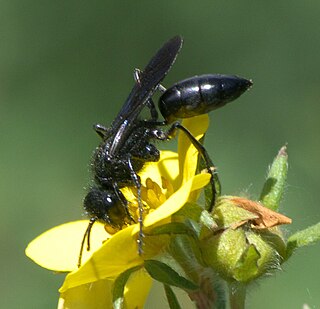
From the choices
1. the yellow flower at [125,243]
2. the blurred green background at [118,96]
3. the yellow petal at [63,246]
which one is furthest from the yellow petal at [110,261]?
the blurred green background at [118,96]

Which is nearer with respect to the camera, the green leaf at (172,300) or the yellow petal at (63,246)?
the green leaf at (172,300)

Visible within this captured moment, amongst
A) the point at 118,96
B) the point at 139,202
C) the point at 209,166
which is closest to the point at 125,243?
the point at 139,202

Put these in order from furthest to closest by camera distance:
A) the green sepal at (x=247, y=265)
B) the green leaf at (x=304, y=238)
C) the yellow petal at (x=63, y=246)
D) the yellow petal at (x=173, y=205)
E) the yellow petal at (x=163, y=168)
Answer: the yellow petal at (x=163, y=168) < the yellow petal at (x=63, y=246) < the green leaf at (x=304, y=238) < the green sepal at (x=247, y=265) < the yellow petal at (x=173, y=205)

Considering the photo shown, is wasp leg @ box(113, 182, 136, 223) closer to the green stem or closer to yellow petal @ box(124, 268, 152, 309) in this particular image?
yellow petal @ box(124, 268, 152, 309)

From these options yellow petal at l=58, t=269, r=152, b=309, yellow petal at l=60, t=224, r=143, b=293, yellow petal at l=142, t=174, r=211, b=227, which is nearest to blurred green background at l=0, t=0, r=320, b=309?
yellow petal at l=58, t=269, r=152, b=309

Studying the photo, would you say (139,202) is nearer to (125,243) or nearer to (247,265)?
(125,243)

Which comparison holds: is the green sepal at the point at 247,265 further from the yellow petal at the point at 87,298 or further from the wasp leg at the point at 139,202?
the yellow petal at the point at 87,298
